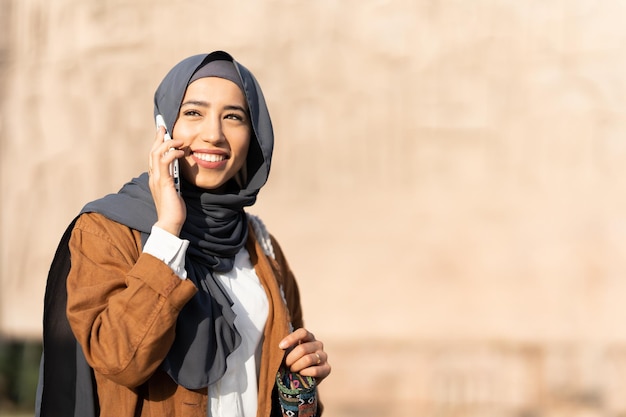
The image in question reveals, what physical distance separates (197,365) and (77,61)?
3.05 meters

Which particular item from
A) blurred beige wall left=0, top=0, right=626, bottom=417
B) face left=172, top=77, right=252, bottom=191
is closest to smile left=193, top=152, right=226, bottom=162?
face left=172, top=77, right=252, bottom=191

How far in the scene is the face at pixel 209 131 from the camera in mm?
1906

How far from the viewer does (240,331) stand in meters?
1.91

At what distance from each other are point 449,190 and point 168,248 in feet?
8.80

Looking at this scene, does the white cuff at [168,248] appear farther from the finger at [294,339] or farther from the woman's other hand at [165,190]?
the finger at [294,339]

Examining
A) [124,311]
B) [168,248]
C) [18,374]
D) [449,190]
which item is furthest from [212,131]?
[18,374]

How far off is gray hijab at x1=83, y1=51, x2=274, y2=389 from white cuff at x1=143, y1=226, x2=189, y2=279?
115 mm

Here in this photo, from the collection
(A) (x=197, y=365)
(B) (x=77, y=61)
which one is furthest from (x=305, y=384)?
(B) (x=77, y=61)

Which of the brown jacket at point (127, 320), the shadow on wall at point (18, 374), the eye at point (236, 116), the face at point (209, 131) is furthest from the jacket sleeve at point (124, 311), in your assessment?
the shadow on wall at point (18, 374)

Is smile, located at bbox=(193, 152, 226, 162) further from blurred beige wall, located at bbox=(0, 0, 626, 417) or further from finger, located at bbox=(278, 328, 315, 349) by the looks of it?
blurred beige wall, located at bbox=(0, 0, 626, 417)

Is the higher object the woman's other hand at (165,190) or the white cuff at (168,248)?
the woman's other hand at (165,190)

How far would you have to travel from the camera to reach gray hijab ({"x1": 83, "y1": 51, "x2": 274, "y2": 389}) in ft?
5.76

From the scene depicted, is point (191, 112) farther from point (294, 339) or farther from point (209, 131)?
point (294, 339)

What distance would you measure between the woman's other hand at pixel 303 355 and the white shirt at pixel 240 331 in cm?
7
